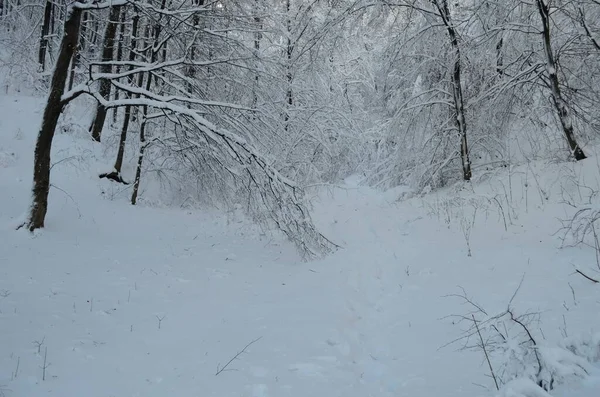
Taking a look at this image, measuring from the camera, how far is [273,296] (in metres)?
5.50

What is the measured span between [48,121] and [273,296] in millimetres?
5142

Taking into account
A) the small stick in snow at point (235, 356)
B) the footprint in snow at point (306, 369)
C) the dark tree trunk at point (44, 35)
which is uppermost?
the dark tree trunk at point (44, 35)

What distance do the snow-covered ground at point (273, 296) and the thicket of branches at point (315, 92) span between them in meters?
1.07

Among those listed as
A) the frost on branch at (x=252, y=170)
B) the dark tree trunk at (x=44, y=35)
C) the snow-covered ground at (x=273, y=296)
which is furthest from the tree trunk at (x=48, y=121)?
the dark tree trunk at (x=44, y=35)

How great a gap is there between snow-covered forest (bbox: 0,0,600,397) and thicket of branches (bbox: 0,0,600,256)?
6 centimetres

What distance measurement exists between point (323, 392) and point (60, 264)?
4.52 metres

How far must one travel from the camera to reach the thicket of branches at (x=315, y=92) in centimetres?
731

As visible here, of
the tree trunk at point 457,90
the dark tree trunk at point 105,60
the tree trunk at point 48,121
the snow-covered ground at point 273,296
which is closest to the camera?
the snow-covered ground at point 273,296

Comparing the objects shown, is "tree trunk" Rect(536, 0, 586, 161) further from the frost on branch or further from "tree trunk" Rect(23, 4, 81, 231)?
"tree trunk" Rect(23, 4, 81, 231)

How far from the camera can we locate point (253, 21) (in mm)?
9805

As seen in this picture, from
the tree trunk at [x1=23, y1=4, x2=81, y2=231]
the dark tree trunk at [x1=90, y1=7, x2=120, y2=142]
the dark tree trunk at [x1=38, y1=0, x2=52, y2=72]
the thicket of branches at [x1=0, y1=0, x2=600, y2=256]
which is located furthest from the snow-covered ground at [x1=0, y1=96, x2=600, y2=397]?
the dark tree trunk at [x1=38, y1=0, x2=52, y2=72]

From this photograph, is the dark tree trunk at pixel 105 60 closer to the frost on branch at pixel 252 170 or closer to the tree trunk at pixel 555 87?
the frost on branch at pixel 252 170

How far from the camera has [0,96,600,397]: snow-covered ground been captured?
3133mm

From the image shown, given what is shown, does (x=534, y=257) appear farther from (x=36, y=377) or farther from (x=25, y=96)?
(x=25, y=96)
